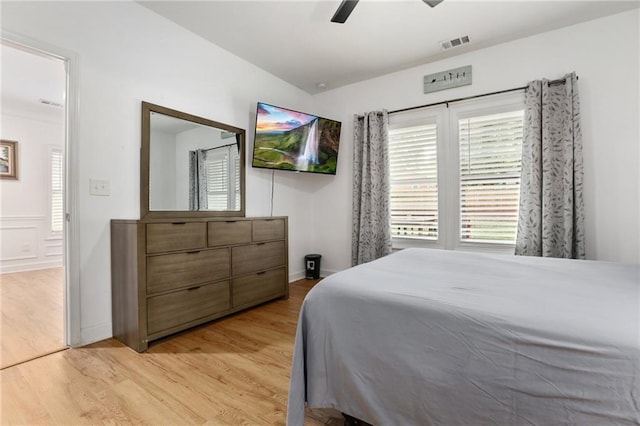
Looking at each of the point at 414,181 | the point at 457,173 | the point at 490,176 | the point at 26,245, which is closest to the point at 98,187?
the point at 414,181

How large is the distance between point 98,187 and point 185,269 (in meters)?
0.87

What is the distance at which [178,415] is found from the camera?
139cm

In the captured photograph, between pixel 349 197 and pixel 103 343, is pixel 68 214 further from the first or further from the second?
pixel 349 197

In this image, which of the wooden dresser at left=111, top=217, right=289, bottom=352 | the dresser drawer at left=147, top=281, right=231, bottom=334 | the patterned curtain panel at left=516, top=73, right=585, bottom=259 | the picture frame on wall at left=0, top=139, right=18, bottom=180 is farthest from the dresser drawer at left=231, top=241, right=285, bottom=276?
the picture frame on wall at left=0, top=139, right=18, bottom=180

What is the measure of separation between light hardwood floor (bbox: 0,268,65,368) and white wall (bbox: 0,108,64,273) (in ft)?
1.98

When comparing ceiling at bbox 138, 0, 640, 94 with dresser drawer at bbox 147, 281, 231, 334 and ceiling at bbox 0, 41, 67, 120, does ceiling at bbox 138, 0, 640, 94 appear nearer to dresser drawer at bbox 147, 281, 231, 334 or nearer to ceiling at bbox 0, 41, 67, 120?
ceiling at bbox 0, 41, 67, 120

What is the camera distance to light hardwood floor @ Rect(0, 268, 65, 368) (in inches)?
79.6

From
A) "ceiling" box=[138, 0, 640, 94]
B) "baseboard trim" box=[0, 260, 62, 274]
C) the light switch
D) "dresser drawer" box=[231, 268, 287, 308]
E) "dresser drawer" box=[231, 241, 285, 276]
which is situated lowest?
"baseboard trim" box=[0, 260, 62, 274]

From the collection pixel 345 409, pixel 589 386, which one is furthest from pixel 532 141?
pixel 345 409

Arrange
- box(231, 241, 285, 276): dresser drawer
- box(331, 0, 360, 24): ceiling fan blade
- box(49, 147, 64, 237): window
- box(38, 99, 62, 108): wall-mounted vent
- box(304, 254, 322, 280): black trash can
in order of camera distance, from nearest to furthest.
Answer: box(331, 0, 360, 24): ceiling fan blade
box(231, 241, 285, 276): dresser drawer
box(304, 254, 322, 280): black trash can
box(38, 99, 62, 108): wall-mounted vent
box(49, 147, 64, 237): window

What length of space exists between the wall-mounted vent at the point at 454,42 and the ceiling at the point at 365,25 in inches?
2.1

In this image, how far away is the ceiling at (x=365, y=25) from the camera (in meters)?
2.43

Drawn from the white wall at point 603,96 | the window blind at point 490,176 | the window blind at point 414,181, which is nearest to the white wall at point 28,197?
the window blind at point 414,181

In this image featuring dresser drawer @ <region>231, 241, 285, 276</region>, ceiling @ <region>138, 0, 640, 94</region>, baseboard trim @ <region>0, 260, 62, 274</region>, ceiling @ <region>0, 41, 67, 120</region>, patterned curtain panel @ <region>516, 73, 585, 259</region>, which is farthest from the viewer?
baseboard trim @ <region>0, 260, 62, 274</region>
